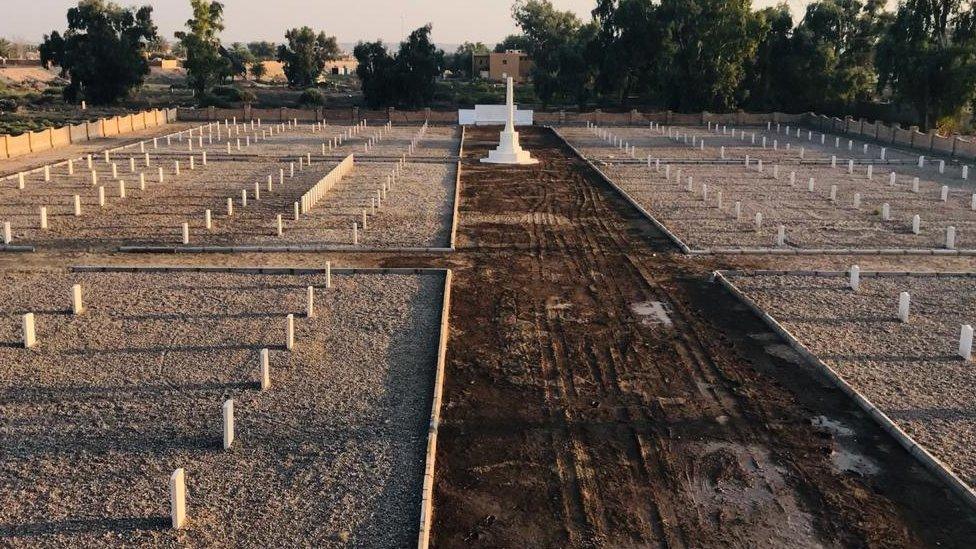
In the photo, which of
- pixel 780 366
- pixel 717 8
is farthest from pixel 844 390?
pixel 717 8

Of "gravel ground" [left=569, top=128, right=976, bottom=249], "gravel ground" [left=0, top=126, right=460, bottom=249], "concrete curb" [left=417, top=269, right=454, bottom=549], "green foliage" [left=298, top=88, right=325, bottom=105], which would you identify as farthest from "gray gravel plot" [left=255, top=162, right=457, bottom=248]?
"green foliage" [left=298, top=88, right=325, bottom=105]

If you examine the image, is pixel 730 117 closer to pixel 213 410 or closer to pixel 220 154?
pixel 220 154

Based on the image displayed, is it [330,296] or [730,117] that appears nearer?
[330,296]

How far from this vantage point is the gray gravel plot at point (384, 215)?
2430 cm

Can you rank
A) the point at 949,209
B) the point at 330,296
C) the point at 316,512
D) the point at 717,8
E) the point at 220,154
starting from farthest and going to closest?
the point at 717,8, the point at 220,154, the point at 949,209, the point at 330,296, the point at 316,512

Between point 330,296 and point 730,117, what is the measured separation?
59.0 meters

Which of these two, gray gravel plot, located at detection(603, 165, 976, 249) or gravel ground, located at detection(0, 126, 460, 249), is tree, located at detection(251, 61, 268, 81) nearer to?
gravel ground, located at detection(0, 126, 460, 249)

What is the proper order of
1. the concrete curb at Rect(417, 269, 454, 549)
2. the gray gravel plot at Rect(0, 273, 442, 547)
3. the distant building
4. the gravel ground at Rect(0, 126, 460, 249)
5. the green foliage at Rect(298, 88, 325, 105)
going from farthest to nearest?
1. the distant building
2. the green foliage at Rect(298, 88, 325, 105)
3. the gravel ground at Rect(0, 126, 460, 249)
4. the gray gravel plot at Rect(0, 273, 442, 547)
5. the concrete curb at Rect(417, 269, 454, 549)

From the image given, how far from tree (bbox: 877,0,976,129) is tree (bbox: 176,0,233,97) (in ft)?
198

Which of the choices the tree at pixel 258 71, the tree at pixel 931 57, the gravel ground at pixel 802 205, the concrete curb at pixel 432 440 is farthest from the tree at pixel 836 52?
the tree at pixel 258 71

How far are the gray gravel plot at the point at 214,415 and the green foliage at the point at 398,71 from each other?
67.3m

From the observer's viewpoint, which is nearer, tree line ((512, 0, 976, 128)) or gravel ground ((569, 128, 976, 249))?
gravel ground ((569, 128, 976, 249))

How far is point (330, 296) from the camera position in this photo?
60.7 feet

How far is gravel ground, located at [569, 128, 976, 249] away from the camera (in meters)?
25.1
